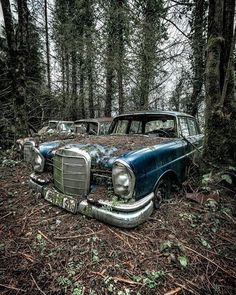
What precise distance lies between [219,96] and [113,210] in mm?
2769

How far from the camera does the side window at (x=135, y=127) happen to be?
15.3 ft

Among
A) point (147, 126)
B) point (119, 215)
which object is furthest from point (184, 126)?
point (119, 215)

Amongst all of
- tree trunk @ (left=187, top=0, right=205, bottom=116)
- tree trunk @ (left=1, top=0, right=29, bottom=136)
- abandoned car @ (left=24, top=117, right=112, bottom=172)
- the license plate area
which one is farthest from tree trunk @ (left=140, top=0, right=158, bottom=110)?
the license plate area

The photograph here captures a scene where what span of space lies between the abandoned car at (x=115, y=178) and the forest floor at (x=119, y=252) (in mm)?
209

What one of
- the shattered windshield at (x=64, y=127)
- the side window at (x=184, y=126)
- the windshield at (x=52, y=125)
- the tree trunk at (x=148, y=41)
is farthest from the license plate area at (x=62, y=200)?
the windshield at (x=52, y=125)

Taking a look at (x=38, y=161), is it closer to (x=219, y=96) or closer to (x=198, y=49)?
(x=219, y=96)

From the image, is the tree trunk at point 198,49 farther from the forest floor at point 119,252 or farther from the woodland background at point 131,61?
the forest floor at point 119,252

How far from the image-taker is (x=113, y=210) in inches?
105

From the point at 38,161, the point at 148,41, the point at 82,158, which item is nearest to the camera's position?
the point at 82,158

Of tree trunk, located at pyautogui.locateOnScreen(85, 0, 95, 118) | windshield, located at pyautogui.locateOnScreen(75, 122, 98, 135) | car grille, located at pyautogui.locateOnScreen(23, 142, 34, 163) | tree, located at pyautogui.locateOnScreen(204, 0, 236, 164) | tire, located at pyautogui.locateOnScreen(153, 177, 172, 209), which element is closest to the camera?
tire, located at pyautogui.locateOnScreen(153, 177, 172, 209)

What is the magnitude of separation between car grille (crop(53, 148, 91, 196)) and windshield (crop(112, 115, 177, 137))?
5.96 feet

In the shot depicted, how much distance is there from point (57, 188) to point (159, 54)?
26.9ft

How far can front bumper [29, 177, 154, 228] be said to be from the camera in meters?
2.62

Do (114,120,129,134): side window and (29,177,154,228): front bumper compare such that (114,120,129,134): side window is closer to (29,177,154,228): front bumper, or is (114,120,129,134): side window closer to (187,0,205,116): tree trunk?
(29,177,154,228): front bumper
